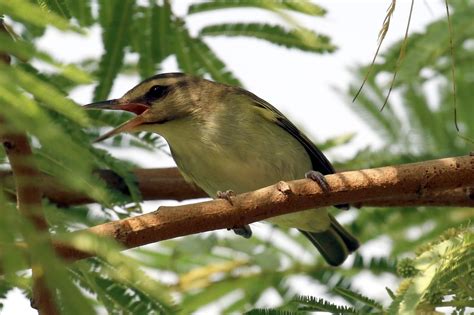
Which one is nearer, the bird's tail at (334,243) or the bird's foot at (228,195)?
the bird's foot at (228,195)

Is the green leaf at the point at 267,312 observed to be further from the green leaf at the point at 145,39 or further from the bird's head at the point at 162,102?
the bird's head at the point at 162,102

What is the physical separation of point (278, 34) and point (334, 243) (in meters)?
1.52

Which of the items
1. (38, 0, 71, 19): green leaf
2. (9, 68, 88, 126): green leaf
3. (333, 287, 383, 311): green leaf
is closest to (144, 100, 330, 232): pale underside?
(333, 287, 383, 311): green leaf

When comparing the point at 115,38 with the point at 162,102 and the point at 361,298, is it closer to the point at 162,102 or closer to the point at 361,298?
the point at 162,102

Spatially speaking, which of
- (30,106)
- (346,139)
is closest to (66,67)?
(30,106)

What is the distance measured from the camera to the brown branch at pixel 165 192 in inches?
164

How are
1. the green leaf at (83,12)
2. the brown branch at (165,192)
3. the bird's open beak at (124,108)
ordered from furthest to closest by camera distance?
the bird's open beak at (124,108)
the brown branch at (165,192)
the green leaf at (83,12)

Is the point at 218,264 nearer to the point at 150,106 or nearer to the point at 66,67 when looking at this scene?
the point at 150,106

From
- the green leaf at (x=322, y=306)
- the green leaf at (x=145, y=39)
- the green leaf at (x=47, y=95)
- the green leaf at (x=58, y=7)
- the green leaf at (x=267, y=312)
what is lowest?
the green leaf at (x=47, y=95)

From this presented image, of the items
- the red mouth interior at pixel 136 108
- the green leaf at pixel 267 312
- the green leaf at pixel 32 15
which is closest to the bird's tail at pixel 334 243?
the red mouth interior at pixel 136 108

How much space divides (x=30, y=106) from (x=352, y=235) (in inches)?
162

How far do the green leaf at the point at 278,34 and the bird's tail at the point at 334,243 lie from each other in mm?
1453

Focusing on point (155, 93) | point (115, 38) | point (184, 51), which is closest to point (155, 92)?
point (155, 93)

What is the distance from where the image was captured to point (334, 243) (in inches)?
212
